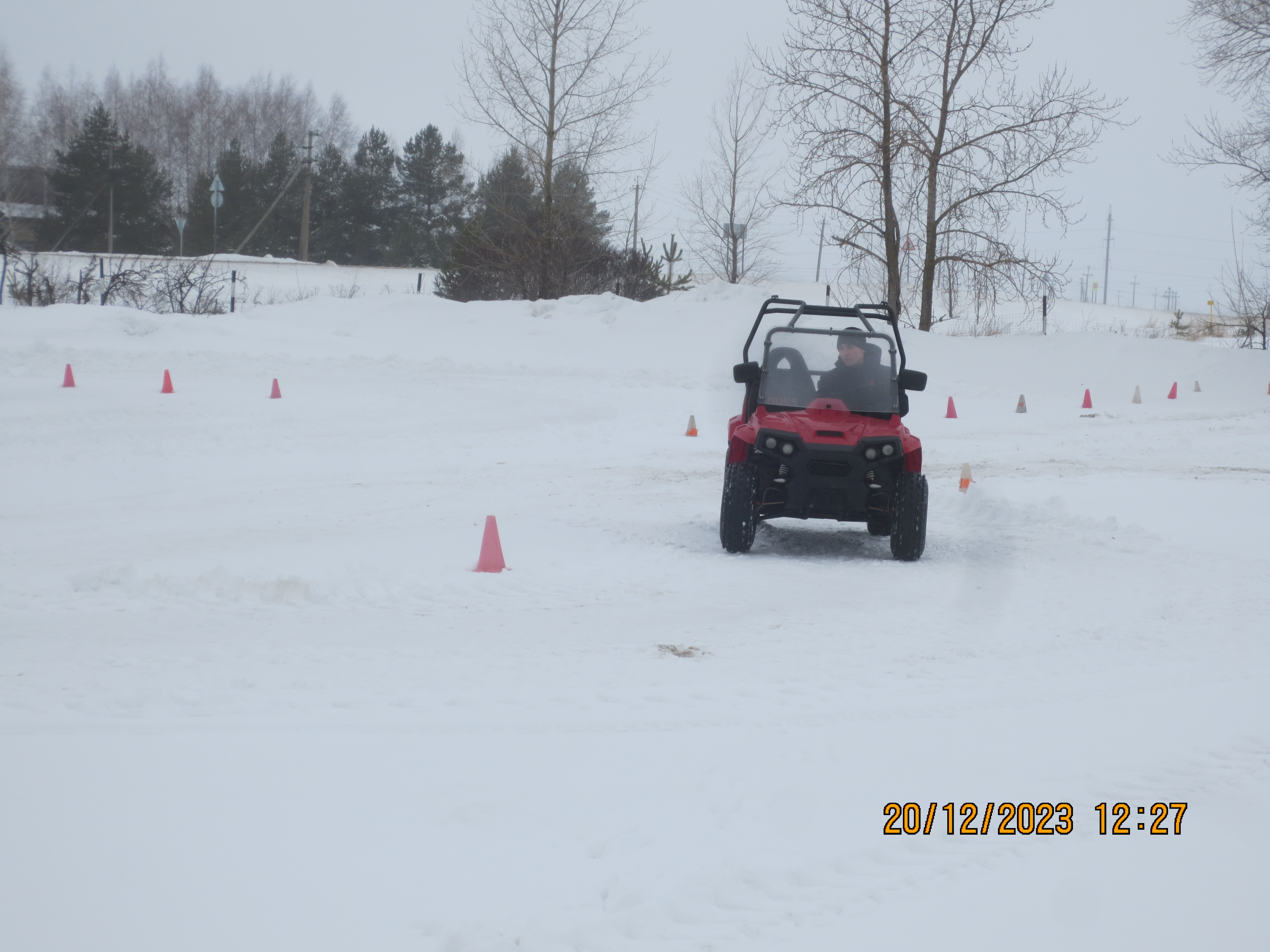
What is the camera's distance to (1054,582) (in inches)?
303

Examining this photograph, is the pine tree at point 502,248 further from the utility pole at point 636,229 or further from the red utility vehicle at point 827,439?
the red utility vehicle at point 827,439

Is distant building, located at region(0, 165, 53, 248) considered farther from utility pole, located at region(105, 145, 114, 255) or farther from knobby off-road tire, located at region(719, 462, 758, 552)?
knobby off-road tire, located at region(719, 462, 758, 552)

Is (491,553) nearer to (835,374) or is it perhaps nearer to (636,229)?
(835,374)

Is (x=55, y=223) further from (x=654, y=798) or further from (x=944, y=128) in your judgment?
(x=654, y=798)

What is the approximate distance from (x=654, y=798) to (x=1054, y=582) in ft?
15.5

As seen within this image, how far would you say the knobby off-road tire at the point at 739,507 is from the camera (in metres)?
8.24

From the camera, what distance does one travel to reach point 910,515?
819cm

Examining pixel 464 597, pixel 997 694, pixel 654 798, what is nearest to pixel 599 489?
pixel 464 597

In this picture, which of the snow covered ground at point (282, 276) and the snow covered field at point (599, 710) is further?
the snow covered ground at point (282, 276)

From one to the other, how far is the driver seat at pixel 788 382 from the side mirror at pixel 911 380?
2.31 feet

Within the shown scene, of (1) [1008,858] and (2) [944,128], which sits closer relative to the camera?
(1) [1008,858]

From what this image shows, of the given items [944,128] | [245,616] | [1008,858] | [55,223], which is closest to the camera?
[1008,858]
